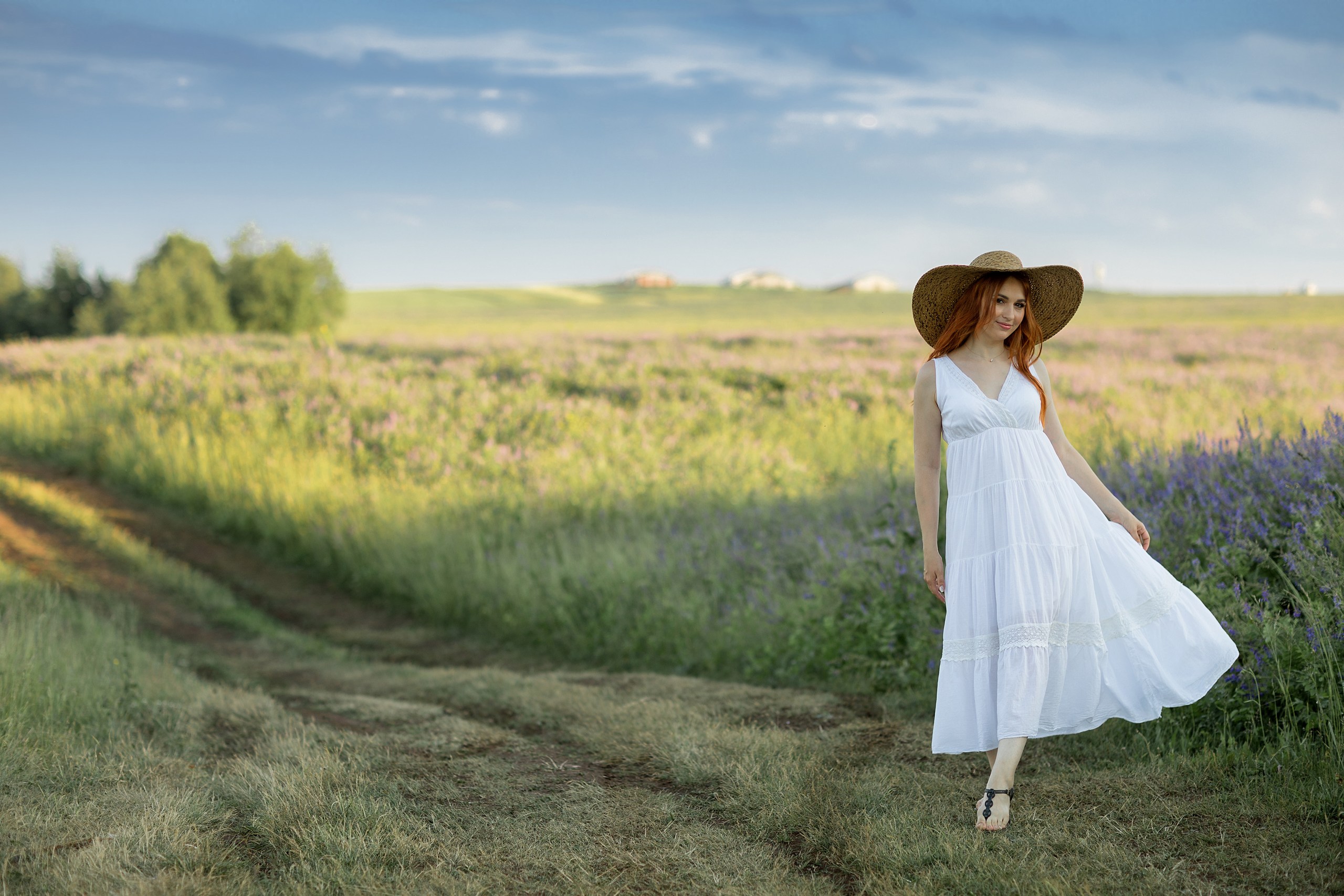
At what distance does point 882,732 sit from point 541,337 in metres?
30.9

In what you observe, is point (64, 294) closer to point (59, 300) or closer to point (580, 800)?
point (59, 300)

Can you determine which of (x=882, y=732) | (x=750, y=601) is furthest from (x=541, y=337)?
(x=882, y=732)

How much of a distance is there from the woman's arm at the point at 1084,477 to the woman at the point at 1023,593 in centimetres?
12

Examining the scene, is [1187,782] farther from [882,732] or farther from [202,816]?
[202,816]

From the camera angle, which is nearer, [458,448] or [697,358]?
[458,448]

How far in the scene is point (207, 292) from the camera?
4762 cm

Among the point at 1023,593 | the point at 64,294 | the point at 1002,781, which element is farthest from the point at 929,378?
the point at 64,294

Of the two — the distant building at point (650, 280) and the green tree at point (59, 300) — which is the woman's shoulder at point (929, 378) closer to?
the green tree at point (59, 300)

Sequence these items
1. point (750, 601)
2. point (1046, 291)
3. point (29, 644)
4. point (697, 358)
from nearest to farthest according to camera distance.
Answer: point (1046, 291), point (29, 644), point (750, 601), point (697, 358)

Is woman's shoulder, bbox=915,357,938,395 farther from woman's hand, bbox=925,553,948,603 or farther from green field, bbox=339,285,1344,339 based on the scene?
green field, bbox=339,285,1344,339

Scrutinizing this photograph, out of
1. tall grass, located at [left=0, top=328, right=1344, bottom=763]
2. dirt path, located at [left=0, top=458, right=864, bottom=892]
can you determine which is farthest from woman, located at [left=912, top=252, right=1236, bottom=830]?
dirt path, located at [left=0, top=458, right=864, bottom=892]

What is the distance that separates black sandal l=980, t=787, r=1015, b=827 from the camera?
3967 millimetres

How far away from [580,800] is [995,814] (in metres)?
1.83

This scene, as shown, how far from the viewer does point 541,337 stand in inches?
1389
